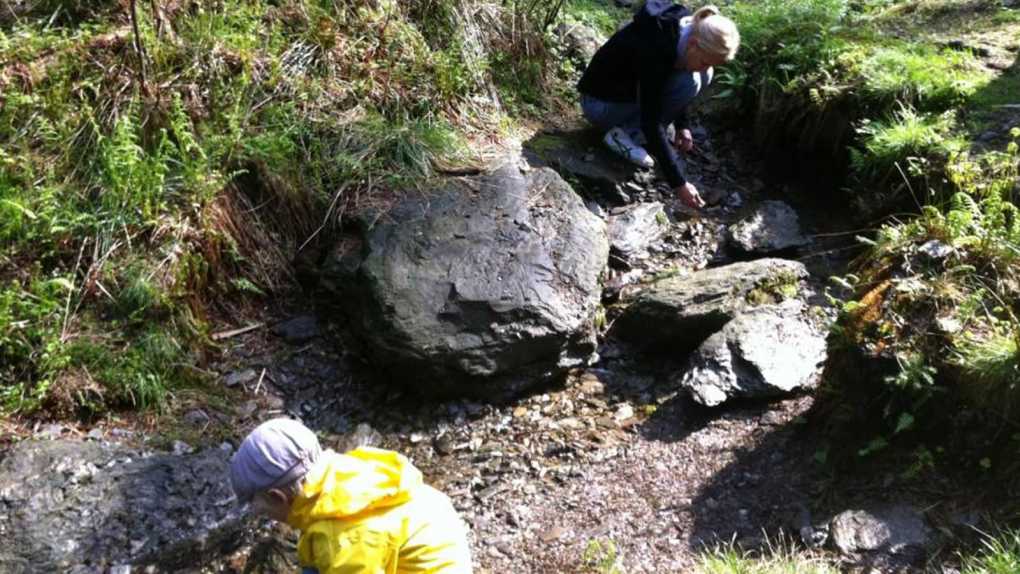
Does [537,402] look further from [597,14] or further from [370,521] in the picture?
[597,14]

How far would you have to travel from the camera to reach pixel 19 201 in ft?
14.7

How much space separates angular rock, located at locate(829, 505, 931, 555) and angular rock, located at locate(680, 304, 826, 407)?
851mm

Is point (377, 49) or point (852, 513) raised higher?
point (377, 49)

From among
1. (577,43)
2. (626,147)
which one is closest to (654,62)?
(626,147)

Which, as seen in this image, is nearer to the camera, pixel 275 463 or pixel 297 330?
pixel 275 463

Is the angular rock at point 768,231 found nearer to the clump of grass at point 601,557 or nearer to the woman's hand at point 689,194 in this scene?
the woman's hand at point 689,194

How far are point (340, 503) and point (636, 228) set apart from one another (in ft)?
11.2

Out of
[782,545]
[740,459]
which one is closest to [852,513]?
[782,545]

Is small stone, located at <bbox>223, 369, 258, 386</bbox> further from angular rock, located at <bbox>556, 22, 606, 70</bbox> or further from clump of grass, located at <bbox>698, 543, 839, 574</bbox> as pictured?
angular rock, located at <bbox>556, 22, 606, 70</bbox>

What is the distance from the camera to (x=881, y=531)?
348 cm

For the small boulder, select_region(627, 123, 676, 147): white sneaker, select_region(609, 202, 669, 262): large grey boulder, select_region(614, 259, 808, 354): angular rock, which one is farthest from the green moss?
the small boulder

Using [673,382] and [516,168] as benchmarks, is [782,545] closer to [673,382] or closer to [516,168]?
[673,382]

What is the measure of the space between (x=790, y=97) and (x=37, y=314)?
4732 mm

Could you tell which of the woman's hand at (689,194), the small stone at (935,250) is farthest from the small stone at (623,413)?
the small stone at (935,250)
